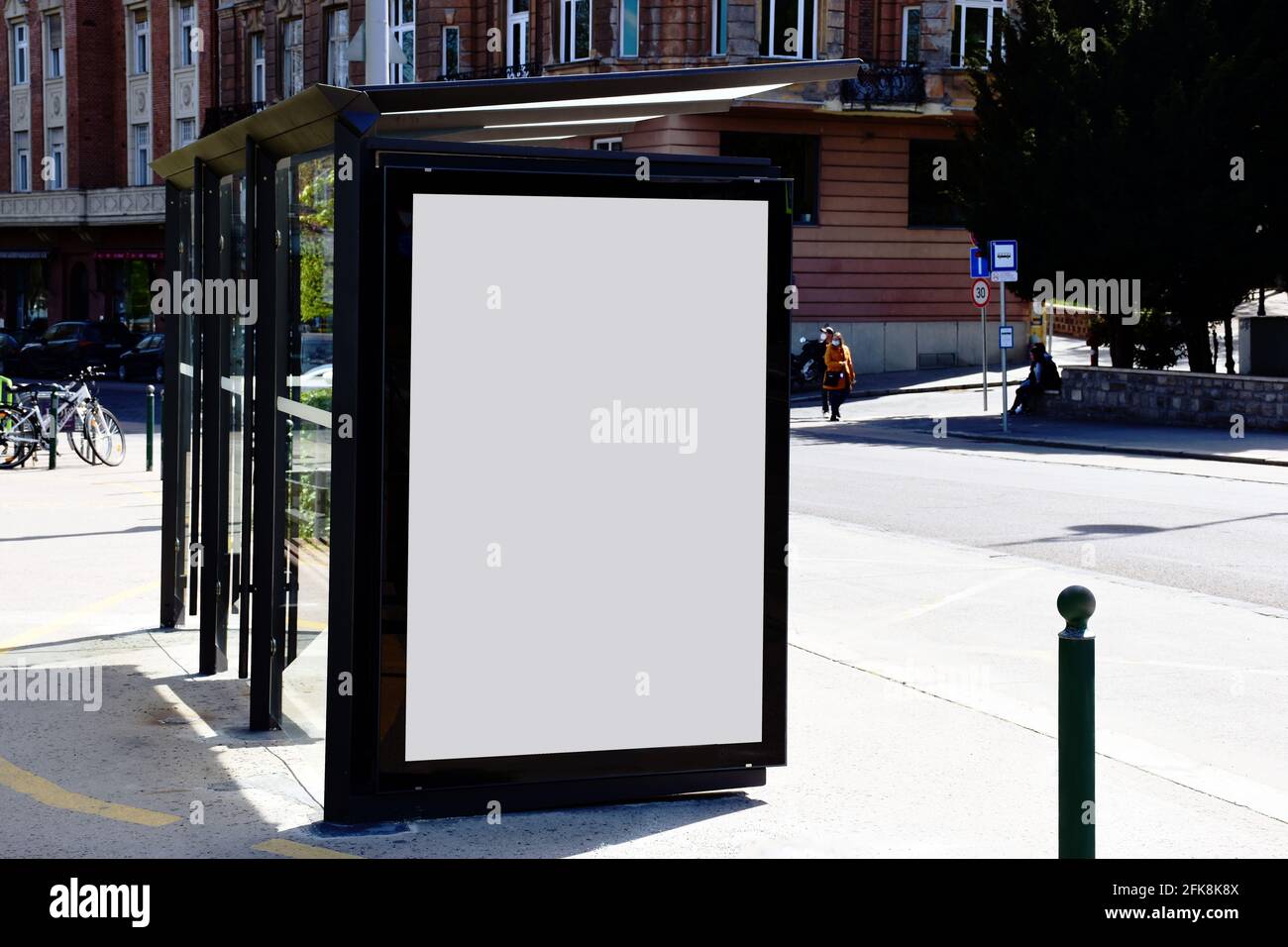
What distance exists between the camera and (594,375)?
5660mm

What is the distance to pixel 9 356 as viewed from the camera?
45.7 meters

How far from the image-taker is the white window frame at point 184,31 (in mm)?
54094

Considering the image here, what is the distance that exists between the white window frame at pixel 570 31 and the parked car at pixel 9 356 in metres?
16.7

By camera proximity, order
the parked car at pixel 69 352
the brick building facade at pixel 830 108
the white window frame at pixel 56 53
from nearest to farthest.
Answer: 1. the brick building facade at pixel 830 108
2. the parked car at pixel 69 352
3. the white window frame at pixel 56 53

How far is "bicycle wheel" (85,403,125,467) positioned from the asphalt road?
26.6 ft

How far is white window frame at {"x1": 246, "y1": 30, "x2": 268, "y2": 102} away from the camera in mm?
50562

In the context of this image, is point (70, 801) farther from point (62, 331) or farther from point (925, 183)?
point (62, 331)

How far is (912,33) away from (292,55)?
18.6 metres

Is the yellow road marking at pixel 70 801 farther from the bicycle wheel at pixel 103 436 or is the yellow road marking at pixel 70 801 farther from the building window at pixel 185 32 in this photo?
the building window at pixel 185 32

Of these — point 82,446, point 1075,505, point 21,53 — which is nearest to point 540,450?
point 1075,505

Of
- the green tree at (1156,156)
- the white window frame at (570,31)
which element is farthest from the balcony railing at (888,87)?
the green tree at (1156,156)

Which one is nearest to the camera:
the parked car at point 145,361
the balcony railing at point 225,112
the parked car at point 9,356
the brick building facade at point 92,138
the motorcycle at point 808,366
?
the motorcycle at point 808,366

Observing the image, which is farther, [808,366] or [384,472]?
[808,366]

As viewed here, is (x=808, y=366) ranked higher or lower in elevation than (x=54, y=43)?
lower
